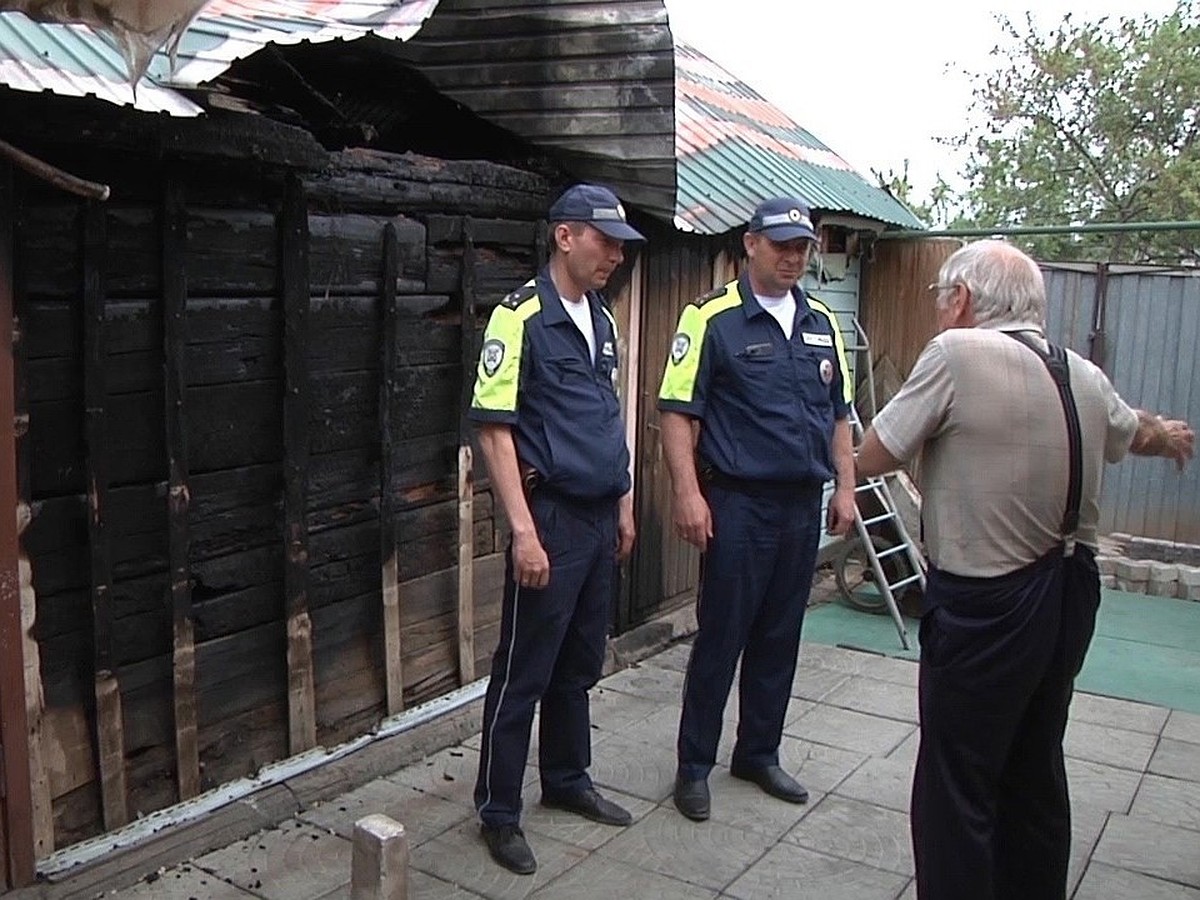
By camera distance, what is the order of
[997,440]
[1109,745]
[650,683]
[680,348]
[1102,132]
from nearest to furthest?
[997,440], [680,348], [1109,745], [650,683], [1102,132]

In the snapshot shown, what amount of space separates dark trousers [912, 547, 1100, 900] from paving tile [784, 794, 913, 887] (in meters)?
0.64

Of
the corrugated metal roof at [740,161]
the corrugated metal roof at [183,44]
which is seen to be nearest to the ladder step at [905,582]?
the corrugated metal roof at [740,161]

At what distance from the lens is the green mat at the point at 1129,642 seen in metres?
5.26

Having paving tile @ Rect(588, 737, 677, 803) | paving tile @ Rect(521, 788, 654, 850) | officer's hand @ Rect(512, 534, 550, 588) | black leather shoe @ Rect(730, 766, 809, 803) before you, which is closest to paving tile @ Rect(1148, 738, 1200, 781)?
black leather shoe @ Rect(730, 766, 809, 803)

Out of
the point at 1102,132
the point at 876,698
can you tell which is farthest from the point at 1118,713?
the point at 1102,132

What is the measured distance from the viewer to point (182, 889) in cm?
309

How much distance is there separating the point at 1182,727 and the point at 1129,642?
141cm

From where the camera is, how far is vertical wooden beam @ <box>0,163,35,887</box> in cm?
273

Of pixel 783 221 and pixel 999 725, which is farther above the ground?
pixel 783 221

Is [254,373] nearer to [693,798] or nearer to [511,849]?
[511,849]

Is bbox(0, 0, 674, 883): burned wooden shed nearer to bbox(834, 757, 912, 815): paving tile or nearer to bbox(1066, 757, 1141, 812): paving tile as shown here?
bbox(834, 757, 912, 815): paving tile

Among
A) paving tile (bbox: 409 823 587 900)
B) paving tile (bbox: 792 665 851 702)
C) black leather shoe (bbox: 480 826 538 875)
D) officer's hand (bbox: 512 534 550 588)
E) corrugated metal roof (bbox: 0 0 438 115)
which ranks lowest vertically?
paving tile (bbox: 792 665 851 702)

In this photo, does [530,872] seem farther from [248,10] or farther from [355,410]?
[248,10]

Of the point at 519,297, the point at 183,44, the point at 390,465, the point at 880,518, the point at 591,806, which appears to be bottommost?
the point at 591,806
